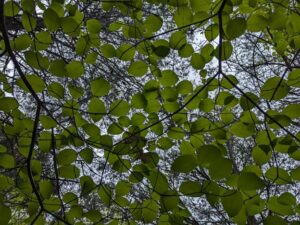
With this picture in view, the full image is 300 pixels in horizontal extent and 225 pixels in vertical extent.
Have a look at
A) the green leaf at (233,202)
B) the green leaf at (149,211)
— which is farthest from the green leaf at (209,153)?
the green leaf at (149,211)

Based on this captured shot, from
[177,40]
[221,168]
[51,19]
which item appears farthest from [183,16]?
[221,168]

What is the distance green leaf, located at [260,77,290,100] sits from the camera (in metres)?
1.21

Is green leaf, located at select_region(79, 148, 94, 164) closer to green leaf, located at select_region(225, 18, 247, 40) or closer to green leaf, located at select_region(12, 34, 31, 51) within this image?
green leaf, located at select_region(12, 34, 31, 51)

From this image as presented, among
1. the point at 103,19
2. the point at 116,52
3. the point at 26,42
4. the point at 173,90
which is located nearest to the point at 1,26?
the point at 26,42

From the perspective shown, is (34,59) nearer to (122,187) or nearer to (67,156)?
(67,156)

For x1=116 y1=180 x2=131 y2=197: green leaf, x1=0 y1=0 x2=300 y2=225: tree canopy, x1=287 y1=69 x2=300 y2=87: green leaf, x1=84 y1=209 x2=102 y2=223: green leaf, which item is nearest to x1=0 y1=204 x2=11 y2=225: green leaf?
x1=0 y1=0 x2=300 y2=225: tree canopy

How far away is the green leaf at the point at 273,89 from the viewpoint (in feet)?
3.98

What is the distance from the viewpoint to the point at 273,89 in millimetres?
1218

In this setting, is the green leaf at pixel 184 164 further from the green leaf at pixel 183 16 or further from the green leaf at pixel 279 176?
the green leaf at pixel 183 16

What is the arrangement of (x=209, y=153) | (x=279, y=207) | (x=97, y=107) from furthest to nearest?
(x=97, y=107) → (x=279, y=207) → (x=209, y=153)

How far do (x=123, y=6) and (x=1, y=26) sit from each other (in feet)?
1.47

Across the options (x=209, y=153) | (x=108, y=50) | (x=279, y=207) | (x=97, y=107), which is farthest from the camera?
(x=108, y=50)

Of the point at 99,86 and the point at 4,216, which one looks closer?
the point at 4,216

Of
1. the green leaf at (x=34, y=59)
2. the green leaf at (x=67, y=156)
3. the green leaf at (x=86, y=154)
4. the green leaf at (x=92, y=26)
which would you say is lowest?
the green leaf at (x=67, y=156)
